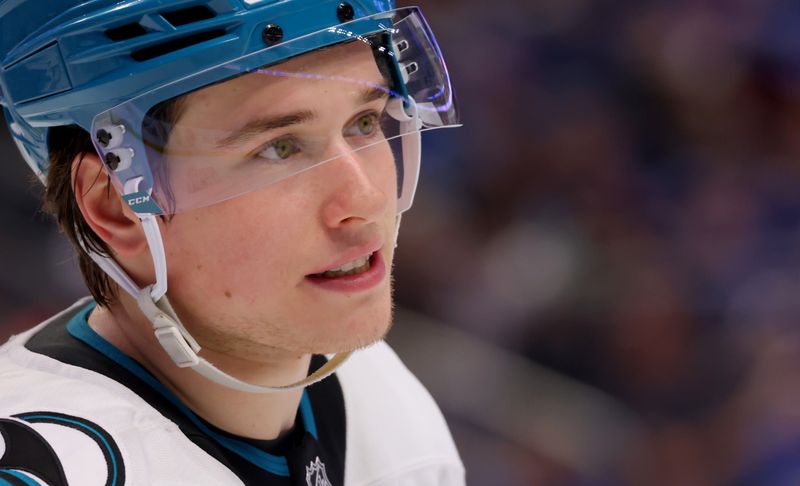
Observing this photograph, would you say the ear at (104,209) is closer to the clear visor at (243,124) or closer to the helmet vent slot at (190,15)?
the clear visor at (243,124)

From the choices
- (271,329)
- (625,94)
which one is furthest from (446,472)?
(625,94)

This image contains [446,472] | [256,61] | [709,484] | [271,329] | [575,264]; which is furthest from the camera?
[575,264]

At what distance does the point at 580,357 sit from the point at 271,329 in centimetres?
219

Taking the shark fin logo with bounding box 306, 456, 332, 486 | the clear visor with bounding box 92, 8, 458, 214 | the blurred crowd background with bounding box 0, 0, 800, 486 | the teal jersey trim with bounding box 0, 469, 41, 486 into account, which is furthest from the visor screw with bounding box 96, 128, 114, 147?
the blurred crowd background with bounding box 0, 0, 800, 486

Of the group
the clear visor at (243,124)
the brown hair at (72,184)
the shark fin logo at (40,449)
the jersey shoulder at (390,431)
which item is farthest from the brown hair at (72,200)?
the jersey shoulder at (390,431)

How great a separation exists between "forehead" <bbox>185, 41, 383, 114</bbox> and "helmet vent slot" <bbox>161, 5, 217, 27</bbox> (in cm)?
11

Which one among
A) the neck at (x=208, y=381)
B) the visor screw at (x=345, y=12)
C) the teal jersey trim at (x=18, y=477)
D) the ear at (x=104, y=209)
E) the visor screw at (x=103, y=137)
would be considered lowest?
the teal jersey trim at (x=18, y=477)

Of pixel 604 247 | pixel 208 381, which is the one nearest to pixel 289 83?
pixel 208 381

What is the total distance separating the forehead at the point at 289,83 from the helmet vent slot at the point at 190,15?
0.36 ft

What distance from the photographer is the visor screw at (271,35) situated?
5.02 feet

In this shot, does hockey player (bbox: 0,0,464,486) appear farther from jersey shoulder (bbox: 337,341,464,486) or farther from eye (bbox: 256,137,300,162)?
jersey shoulder (bbox: 337,341,464,486)

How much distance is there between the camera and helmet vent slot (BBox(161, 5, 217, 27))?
154cm

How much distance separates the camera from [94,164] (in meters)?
1.65

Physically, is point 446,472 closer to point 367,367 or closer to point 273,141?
point 367,367
